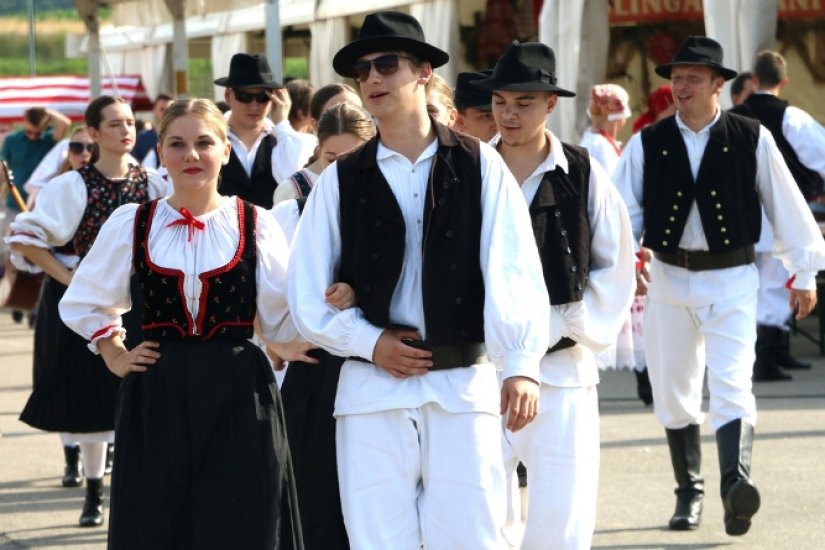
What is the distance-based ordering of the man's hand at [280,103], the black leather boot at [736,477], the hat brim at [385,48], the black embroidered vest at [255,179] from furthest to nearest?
the man's hand at [280,103] → the black embroidered vest at [255,179] → the black leather boot at [736,477] → the hat brim at [385,48]

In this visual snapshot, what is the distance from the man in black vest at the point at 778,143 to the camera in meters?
11.2

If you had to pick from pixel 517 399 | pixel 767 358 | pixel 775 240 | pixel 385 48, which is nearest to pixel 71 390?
pixel 775 240

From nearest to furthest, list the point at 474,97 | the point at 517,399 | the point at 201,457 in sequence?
the point at 517,399
the point at 201,457
the point at 474,97

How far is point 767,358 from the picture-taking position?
11.7 m

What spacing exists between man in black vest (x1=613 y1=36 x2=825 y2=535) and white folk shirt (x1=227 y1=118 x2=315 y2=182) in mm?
1751

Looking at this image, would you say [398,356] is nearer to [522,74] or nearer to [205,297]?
[205,297]

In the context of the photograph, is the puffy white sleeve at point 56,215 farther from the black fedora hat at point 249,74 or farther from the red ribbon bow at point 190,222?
the red ribbon bow at point 190,222

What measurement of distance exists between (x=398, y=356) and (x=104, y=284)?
3.34ft

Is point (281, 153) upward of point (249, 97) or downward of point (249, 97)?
downward

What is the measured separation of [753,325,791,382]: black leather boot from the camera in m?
11.7

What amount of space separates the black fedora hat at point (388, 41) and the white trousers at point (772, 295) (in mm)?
7385

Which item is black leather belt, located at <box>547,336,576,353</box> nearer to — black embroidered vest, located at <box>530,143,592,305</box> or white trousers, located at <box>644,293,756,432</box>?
black embroidered vest, located at <box>530,143,592,305</box>

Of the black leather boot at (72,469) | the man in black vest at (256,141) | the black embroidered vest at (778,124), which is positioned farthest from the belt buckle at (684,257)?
the black embroidered vest at (778,124)

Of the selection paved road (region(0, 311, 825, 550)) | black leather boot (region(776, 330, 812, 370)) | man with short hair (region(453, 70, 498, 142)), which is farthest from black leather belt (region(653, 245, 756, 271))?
black leather boot (region(776, 330, 812, 370))
